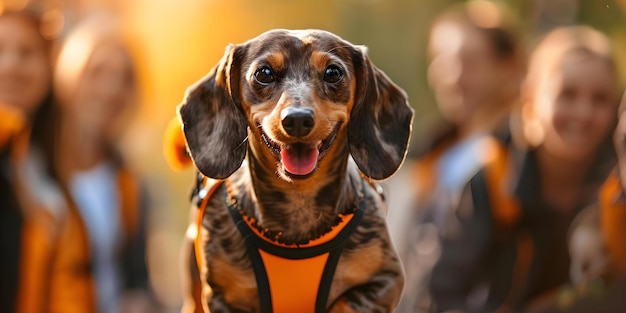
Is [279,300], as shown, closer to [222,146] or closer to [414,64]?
[222,146]

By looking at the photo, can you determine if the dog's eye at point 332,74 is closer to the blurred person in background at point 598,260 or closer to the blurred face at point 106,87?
the blurred person in background at point 598,260

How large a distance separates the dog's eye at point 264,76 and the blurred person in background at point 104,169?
3387 mm

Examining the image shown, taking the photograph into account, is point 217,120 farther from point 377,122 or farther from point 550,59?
point 550,59

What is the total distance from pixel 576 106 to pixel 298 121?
11.6 feet

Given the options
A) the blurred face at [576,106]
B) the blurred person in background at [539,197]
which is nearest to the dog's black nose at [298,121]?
the blurred person in background at [539,197]

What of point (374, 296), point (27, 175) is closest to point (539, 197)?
point (27, 175)

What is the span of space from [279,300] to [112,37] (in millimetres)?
4515

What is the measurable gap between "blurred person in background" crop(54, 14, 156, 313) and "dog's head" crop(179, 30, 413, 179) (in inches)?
129

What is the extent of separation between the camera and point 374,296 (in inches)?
119

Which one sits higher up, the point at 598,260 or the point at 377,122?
the point at 377,122

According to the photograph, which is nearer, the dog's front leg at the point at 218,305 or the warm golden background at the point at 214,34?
the dog's front leg at the point at 218,305

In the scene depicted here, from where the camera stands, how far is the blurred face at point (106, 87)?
6879mm

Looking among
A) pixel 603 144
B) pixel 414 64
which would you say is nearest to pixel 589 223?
pixel 603 144

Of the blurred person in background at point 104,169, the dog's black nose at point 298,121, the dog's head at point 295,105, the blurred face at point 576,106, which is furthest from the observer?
the blurred person in background at point 104,169
